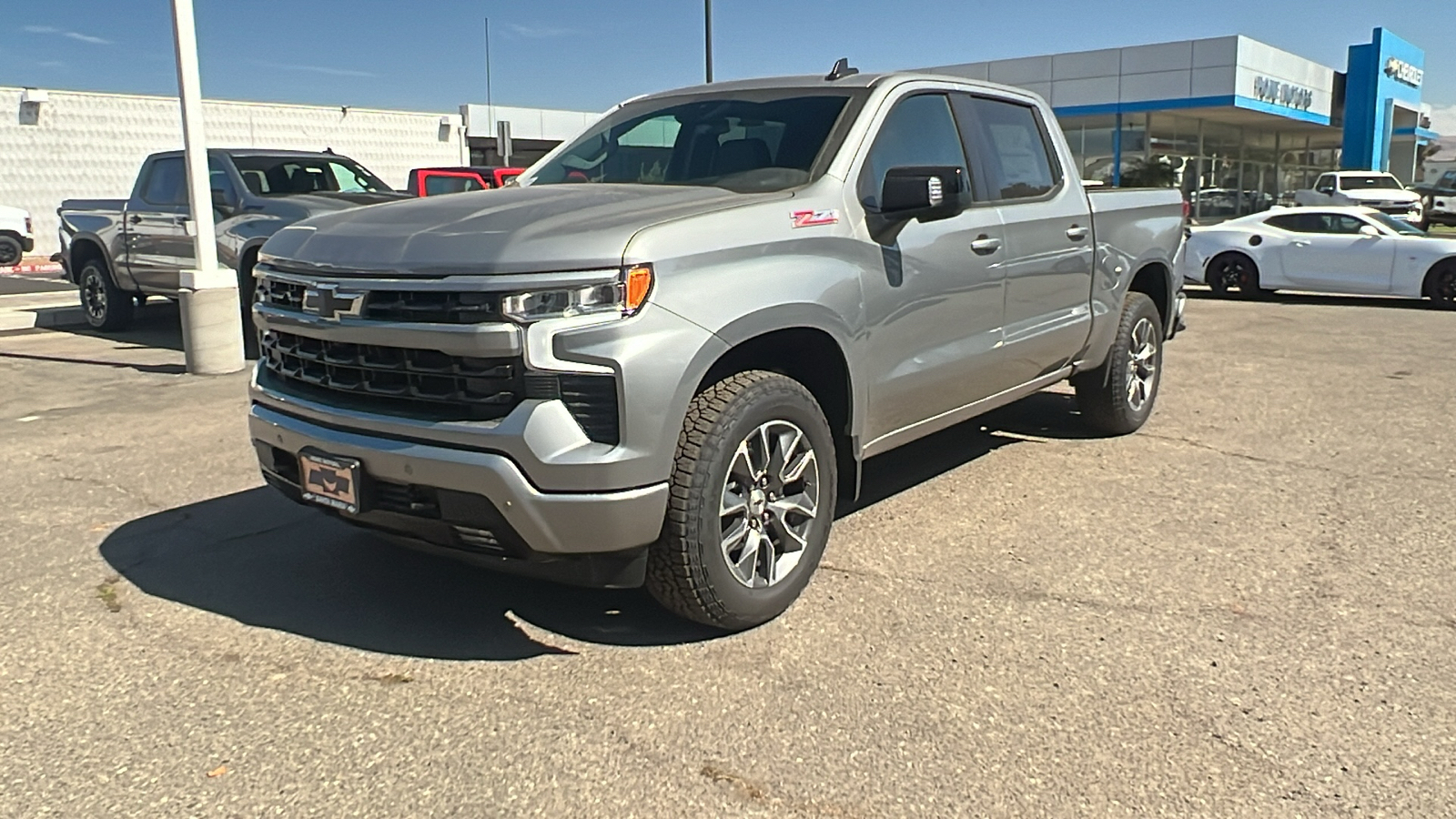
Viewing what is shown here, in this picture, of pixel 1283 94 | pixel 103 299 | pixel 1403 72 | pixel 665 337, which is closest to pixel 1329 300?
pixel 665 337

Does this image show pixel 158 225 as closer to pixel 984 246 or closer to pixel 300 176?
pixel 300 176

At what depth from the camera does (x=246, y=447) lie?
649cm

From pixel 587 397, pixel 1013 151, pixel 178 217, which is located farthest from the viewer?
pixel 178 217

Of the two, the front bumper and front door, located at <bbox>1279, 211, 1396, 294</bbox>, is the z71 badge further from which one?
front door, located at <bbox>1279, 211, 1396, 294</bbox>

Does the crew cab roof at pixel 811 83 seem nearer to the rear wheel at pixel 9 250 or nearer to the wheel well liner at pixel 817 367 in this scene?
the wheel well liner at pixel 817 367

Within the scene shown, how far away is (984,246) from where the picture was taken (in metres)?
4.84

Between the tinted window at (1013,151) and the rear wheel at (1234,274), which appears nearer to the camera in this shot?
the tinted window at (1013,151)

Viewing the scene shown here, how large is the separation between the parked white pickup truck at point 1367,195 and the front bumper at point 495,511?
2861cm

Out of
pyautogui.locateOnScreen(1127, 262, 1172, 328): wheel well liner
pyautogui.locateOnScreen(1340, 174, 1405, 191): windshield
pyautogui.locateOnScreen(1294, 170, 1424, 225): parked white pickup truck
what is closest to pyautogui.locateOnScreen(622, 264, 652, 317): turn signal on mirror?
pyautogui.locateOnScreen(1127, 262, 1172, 328): wheel well liner

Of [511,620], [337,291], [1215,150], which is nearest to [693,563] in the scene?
[511,620]

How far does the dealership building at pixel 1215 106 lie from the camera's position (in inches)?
1234

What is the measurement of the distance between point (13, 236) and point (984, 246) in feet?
79.9

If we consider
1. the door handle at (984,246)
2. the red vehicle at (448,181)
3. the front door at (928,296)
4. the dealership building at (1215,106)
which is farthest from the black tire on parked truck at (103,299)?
the dealership building at (1215,106)

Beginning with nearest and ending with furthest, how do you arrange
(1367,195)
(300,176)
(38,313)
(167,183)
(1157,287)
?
(1157,287)
(300,176)
(167,183)
(38,313)
(1367,195)
